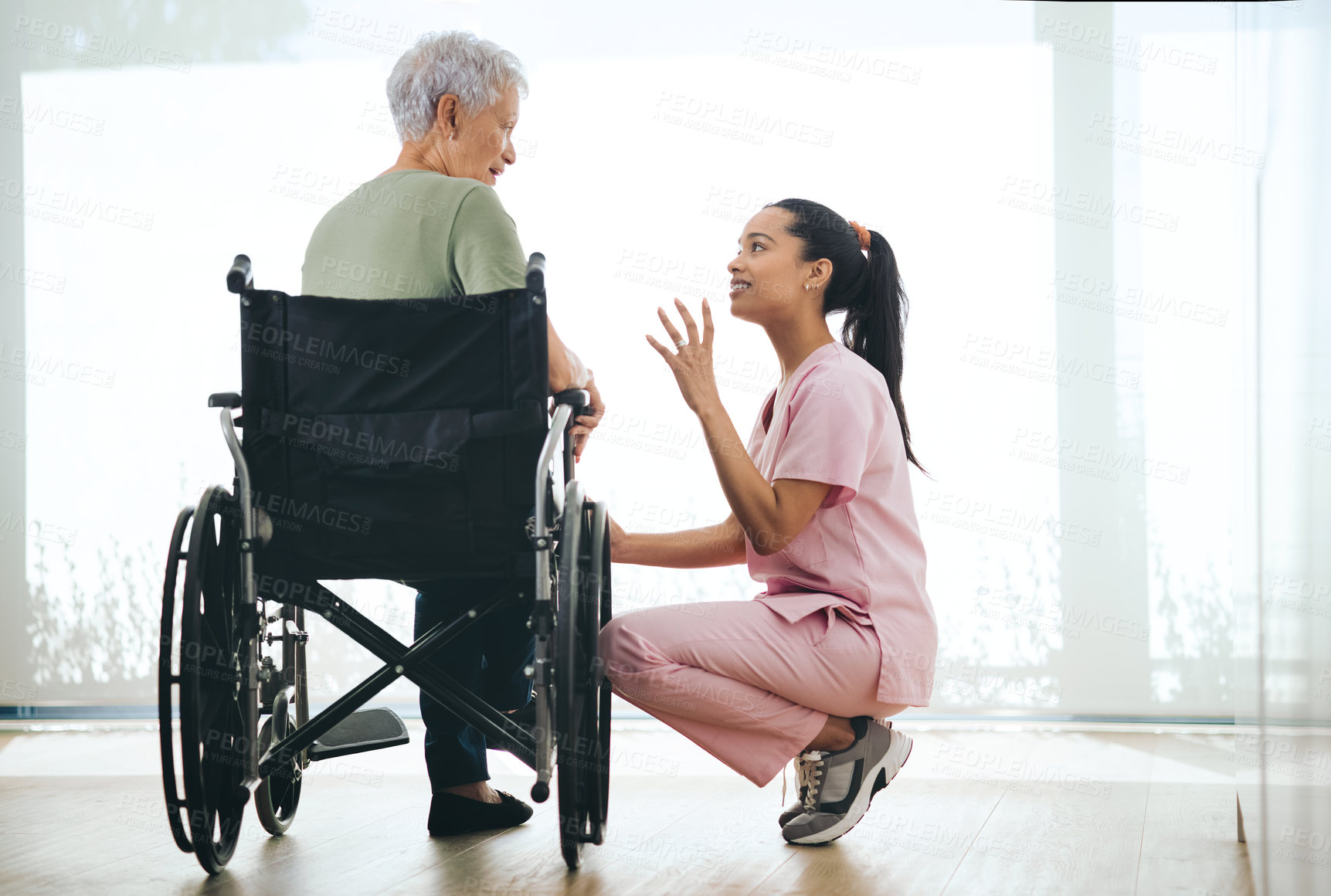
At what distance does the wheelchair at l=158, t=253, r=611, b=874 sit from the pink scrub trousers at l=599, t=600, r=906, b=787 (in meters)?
0.19

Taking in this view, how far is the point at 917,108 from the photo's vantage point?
3.26 metres

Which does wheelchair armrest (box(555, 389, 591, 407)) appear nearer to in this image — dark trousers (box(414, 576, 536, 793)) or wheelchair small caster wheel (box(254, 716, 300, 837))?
dark trousers (box(414, 576, 536, 793))

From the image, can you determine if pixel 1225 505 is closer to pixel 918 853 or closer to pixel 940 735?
pixel 940 735

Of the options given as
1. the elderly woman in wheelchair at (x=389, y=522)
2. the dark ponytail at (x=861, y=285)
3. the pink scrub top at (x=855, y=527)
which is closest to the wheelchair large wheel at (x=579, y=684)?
the elderly woman in wheelchair at (x=389, y=522)

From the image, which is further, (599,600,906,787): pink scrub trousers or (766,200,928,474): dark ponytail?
(766,200,928,474): dark ponytail

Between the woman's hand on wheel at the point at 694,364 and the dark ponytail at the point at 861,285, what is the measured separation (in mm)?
326

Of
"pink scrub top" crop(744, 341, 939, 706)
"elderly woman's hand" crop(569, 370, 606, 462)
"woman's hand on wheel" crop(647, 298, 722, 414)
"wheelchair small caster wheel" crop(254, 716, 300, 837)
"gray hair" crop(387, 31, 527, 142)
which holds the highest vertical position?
"gray hair" crop(387, 31, 527, 142)

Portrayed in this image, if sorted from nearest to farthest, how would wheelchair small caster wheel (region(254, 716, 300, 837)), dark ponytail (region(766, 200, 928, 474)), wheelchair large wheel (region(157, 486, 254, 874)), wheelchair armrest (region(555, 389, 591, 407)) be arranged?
wheelchair large wheel (region(157, 486, 254, 874)) < wheelchair armrest (region(555, 389, 591, 407)) < wheelchair small caster wheel (region(254, 716, 300, 837)) < dark ponytail (region(766, 200, 928, 474))

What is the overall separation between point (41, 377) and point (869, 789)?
9.38ft

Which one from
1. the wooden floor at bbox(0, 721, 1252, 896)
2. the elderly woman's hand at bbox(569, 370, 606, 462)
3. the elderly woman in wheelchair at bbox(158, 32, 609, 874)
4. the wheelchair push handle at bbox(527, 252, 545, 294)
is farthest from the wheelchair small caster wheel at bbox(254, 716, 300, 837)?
the wheelchair push handle at bbox(527, 252, 545, 294)

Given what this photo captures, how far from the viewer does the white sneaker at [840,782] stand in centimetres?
181

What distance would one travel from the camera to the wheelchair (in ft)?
5.16

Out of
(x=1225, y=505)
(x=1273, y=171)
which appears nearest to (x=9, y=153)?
(x=1273, y=171)

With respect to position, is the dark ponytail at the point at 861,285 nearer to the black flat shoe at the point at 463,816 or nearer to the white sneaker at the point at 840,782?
the white sneaker at the point at 840,782
